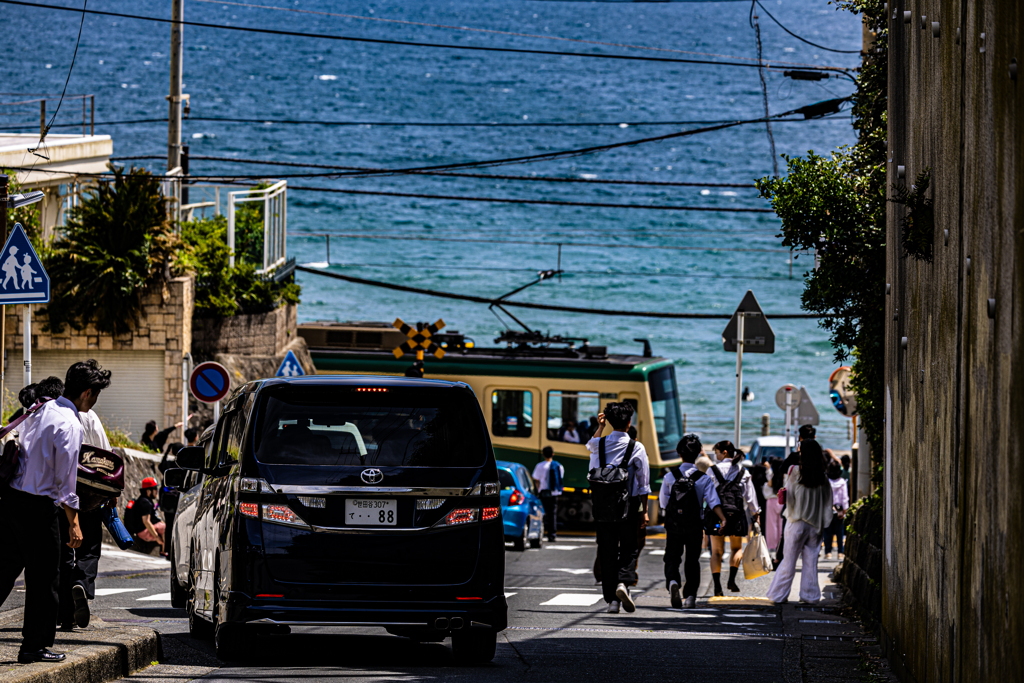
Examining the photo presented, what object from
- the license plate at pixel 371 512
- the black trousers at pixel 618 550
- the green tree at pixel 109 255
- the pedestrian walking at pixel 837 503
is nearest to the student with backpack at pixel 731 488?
the black trousers at pixel 618 550

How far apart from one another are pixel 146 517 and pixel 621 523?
835 cm

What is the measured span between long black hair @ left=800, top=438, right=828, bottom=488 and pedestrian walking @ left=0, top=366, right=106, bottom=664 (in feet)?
26.9

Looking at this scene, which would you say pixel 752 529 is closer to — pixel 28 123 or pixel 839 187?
pixel 839 187

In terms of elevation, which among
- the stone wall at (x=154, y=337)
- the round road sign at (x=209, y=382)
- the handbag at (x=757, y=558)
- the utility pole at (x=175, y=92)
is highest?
Result: the utility pole at (x=175, y=92)

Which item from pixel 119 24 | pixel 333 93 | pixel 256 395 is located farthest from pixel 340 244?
pixel 256 395

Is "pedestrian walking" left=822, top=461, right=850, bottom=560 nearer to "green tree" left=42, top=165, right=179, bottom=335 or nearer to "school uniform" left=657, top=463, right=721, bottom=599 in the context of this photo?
"school uniform" left=657, top=463, right=721, bottom=599

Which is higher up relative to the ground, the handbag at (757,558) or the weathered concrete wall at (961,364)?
the weathered concrete wall at (961,364)

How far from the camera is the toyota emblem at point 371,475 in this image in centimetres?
849

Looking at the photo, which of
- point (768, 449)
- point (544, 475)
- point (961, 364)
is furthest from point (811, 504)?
point (768, 449)

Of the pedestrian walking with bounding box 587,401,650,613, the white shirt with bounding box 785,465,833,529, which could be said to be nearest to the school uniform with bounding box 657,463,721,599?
the white shirt with bounding box 785,465,833,529

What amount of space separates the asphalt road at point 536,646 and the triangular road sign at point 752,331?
21.7ft

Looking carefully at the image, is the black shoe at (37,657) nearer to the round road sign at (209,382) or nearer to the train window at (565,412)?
the round road sign at (209,382)

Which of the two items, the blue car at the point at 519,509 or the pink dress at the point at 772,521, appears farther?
the blue car at the point at 519,509

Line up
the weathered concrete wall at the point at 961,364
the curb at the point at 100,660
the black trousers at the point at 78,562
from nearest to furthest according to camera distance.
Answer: the weathered concrete wall at the point at 961,364
the curb at the point at 100,660
the black trousers at the point at 78,562
